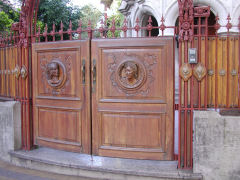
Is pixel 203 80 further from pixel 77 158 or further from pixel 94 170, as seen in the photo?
pixel 77 158

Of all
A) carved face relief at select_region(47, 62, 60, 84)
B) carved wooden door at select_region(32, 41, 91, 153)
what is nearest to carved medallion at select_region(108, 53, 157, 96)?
carved wooden door at select_region(32, 41, 91, 153)

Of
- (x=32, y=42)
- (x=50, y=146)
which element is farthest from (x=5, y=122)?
(x=32, y=42)

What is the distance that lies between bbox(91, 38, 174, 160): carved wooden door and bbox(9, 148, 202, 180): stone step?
0.45 ft

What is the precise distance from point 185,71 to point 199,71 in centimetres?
21

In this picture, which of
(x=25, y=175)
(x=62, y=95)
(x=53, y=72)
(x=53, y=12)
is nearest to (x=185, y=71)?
(x=62, y=95)

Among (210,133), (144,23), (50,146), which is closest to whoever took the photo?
(210,133)

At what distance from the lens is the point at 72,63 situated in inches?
171

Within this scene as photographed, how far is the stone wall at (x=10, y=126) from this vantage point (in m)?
4.71

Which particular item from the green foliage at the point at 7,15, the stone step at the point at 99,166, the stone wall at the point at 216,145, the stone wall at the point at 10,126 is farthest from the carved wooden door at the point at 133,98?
the green foliage at the point at 7,15

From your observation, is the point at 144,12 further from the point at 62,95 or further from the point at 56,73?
the point at 62,95

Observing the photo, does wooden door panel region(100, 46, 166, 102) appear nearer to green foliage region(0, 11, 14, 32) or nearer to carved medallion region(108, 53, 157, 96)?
carved medallion region(108, 53, 157, 96)

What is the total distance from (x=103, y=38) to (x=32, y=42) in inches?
64.7

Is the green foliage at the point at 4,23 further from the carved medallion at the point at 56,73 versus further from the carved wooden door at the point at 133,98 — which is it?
the carved wooden door at the point at 133,98

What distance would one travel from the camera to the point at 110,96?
411 cm
